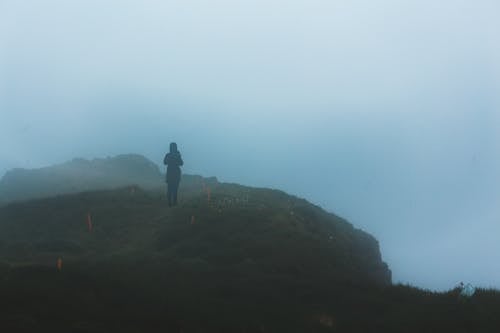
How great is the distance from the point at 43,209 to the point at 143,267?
60.0 ft

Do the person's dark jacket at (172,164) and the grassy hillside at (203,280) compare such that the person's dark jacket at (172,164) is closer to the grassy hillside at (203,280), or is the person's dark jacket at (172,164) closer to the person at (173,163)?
the person at (173,163)

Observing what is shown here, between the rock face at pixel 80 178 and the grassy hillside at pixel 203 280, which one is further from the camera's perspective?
the rock face at pixel 80 178

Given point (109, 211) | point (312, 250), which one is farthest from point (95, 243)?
point (312, 250)

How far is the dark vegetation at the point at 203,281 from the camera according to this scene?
16016mm

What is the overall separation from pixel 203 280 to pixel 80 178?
54.6 metres

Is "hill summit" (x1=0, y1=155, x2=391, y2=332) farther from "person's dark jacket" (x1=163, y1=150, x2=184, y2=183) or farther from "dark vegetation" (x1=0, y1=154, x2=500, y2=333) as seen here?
"person's dark jacket" (x1=163, y1=150, x2=184, y2=183)

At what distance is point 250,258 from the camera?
979 inches

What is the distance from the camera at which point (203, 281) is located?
20.5 meters

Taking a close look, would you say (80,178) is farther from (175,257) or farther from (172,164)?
(175,257)

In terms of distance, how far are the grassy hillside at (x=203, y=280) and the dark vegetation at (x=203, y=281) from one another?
0.05 meters

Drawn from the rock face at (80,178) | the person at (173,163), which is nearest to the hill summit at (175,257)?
the person at (173,163)

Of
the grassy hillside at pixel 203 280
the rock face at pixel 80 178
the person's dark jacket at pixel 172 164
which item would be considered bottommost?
the grassy hillside at pixel 203 280

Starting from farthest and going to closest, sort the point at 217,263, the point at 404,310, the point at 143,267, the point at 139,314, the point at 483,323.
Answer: the point at 217,263 → the point at 143,267 → the point at 404,310 → the point at 483,323 → the point at 139,314

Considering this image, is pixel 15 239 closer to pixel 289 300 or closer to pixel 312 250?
pixel 312 250
